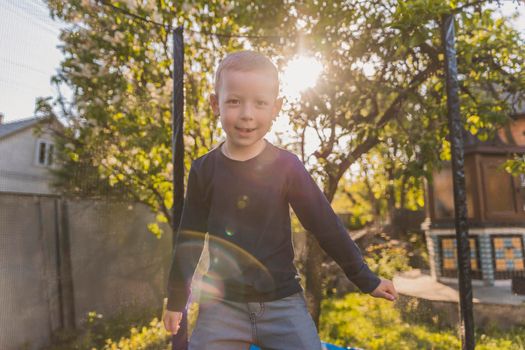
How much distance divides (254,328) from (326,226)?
20.9 inches

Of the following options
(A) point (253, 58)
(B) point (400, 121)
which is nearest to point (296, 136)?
(B) point (400, 121)

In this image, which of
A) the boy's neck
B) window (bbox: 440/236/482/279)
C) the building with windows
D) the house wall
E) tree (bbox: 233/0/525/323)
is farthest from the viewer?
the house wall

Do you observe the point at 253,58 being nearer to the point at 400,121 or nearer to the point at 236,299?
the point at 236,299

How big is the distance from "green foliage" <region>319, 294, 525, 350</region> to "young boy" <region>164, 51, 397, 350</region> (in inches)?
180

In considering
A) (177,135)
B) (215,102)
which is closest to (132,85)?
(177,135)

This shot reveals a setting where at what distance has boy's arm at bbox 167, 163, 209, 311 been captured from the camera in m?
1.78

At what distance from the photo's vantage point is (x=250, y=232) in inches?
66.1

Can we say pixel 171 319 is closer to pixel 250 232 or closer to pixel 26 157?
pixel 250 232

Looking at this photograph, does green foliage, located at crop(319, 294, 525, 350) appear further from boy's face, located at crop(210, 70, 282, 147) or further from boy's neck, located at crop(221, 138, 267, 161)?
boy's face, located at crop(210, 70, 282, 147)

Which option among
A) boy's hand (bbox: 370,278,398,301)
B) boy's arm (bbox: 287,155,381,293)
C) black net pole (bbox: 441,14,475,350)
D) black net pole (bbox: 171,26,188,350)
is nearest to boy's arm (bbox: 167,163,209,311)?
boy's arm (bbox: 287,155,381,293)

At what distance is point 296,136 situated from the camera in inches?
177

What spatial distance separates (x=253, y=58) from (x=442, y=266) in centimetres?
900

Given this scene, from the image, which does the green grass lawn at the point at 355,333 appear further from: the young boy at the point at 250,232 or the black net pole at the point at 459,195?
the young boy at the point at 250,232

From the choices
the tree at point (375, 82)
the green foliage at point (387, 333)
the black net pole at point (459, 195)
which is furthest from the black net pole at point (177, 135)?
the green foliage at point (387, 333)
